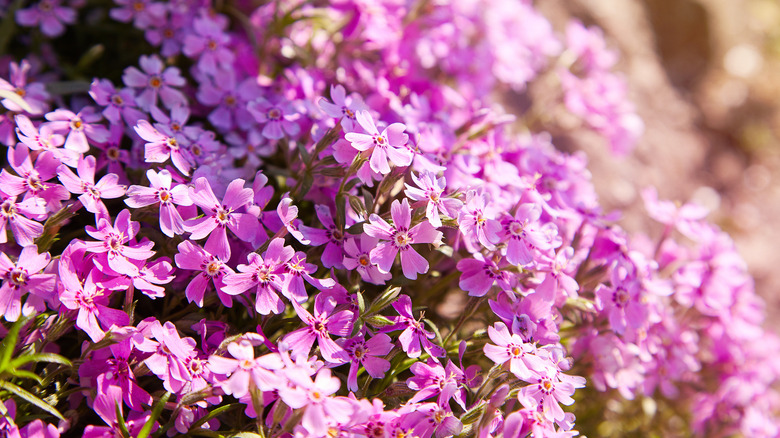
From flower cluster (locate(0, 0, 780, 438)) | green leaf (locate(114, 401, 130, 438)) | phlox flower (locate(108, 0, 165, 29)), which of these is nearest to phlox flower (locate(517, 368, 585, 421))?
flower cluster (locate(0, 0, 780, 438))

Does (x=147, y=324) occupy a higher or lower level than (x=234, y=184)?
lower

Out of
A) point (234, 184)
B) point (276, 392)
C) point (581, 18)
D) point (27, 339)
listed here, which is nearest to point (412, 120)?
point (234, 184)

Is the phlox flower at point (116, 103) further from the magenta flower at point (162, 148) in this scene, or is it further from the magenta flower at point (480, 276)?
the magenta flower at point (480, 276)

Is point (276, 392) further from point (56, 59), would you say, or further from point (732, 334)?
point (732, 334)

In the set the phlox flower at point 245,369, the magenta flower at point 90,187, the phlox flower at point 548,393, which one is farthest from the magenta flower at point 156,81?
the phlox flower at point 548,393

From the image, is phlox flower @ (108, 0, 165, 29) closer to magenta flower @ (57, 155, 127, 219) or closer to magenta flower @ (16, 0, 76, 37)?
magenta flower @ (16, 0, 76, 37)

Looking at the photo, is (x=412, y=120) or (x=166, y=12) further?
(x=166, y=12)
